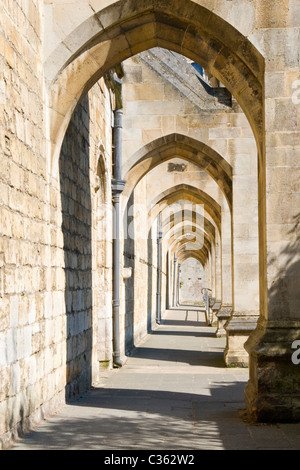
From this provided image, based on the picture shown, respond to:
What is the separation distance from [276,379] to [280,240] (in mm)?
1141

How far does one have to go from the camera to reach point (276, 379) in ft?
20.0

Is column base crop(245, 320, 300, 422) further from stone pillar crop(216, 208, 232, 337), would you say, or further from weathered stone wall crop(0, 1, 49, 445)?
stone pillar crop(216, 208, 232, 337)

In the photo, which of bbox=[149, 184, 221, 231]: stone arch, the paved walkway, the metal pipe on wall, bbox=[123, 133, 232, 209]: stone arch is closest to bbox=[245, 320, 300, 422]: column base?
the paved walkway

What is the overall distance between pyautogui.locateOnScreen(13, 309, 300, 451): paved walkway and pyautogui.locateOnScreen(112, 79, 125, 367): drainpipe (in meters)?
0.45

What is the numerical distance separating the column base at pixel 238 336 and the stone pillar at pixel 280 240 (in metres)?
5.33

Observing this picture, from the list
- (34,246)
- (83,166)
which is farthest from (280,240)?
(83,166)

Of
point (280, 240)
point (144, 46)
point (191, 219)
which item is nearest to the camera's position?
point (280, 240)

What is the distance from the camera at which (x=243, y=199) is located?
11.9 m

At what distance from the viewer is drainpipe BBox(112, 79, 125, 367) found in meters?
11.5

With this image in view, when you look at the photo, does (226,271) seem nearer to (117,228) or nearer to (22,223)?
(117,228)

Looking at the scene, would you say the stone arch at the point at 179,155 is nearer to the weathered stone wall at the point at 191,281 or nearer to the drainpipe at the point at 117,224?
the drainpipe at the point at 117,224
